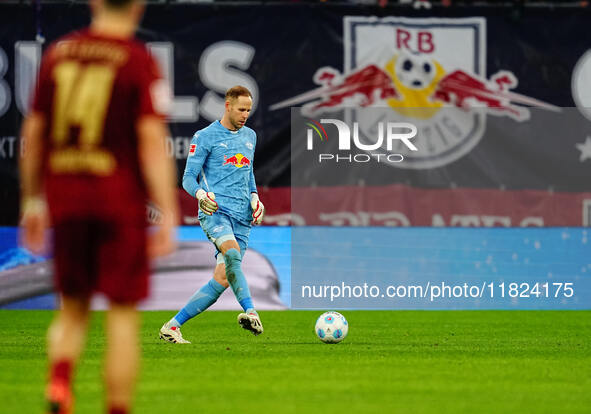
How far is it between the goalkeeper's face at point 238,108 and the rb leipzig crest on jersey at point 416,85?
431 centimetres

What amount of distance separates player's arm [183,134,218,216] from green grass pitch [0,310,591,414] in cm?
107

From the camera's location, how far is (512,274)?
503 inches

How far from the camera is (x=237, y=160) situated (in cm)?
866

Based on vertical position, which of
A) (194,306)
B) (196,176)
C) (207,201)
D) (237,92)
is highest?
(237,92)

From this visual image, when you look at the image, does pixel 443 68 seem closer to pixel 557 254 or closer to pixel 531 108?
pixel 531 108

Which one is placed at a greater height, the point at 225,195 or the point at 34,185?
the point at 34,185

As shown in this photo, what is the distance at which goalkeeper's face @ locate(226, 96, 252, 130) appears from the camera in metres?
8.45

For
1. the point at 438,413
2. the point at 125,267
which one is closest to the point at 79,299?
the point at 125,267

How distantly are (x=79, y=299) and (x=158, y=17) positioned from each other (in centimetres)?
930

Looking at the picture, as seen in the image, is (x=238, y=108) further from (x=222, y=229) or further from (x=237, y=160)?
(x=222, y=229)

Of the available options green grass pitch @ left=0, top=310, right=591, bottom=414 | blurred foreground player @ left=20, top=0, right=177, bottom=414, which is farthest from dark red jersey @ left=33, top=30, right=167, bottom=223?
green grass pitch @ left=0, top=310, right=591, bottom=414

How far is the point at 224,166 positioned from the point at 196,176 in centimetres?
25

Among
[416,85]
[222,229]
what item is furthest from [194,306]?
[416,85]

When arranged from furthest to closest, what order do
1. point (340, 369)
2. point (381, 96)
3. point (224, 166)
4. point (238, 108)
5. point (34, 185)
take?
point (381, 96) → point (224, 166) → point (238, 108) → point (340, 369) → point (34, 185)
